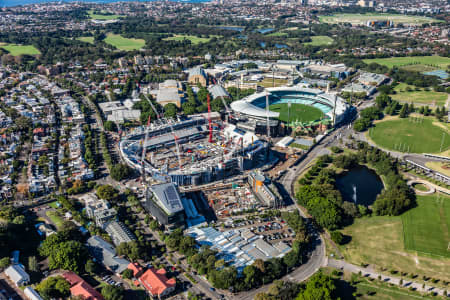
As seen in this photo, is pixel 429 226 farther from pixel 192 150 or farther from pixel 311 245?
pixel 192 150

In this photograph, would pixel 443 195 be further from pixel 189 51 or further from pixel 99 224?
pixel 189 51

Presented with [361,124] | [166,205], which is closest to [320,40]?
[361,124]

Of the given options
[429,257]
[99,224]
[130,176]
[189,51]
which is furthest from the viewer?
[189,51]

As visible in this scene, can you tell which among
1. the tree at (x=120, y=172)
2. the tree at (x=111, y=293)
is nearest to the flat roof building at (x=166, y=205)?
the tree at (x=120, y=172)

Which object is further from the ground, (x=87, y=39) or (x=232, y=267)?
(x=87, y=39)

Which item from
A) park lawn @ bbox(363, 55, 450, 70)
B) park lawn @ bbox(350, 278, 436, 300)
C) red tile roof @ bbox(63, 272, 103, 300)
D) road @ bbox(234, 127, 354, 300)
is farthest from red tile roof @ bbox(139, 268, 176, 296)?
park lawn @ bbox(363, 55, 450, 70)

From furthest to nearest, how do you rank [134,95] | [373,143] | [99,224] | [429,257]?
1. [134,95]
2. [373,143]
3. [99,224]
4. [429,257]

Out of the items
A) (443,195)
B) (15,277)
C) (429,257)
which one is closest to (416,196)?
(443,195)
